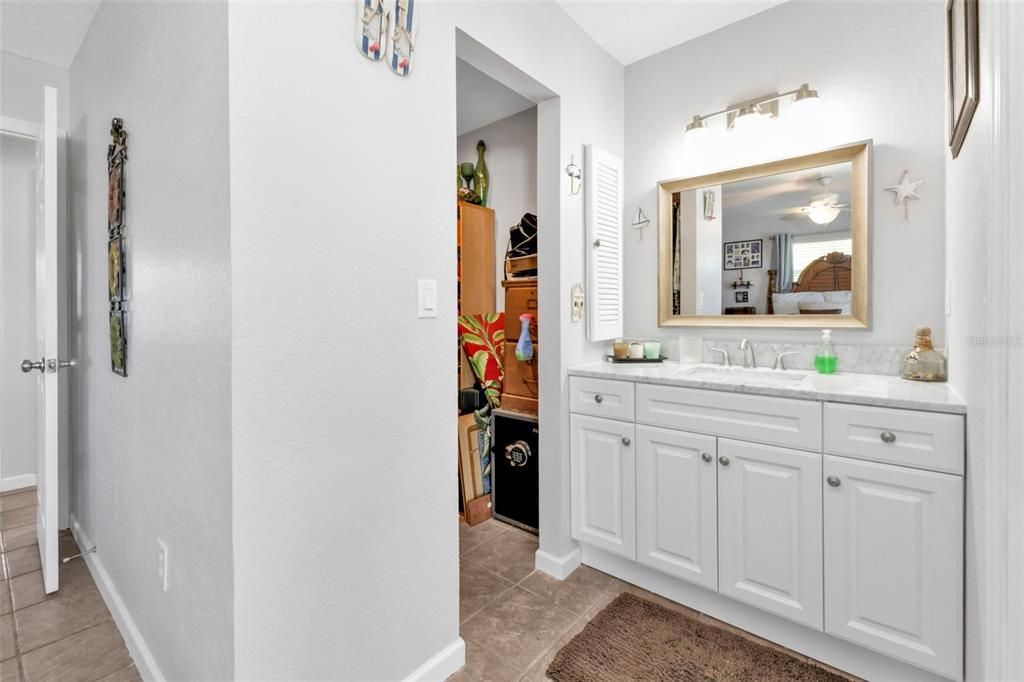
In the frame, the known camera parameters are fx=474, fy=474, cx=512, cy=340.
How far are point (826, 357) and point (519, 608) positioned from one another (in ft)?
5.54

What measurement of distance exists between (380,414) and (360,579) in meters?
0.47

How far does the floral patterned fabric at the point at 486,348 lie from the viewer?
3025 mm

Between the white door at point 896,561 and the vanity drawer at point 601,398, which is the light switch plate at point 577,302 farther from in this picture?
the white door at point 896,561

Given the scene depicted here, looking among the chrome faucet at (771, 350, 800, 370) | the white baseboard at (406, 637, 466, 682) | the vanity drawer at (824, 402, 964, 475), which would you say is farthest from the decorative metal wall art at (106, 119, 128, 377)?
the chrome faucet at (771, 350, 800, 370)

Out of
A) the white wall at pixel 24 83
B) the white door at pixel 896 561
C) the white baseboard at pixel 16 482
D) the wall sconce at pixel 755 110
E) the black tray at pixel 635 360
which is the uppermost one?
the white wall at pixel 24 83

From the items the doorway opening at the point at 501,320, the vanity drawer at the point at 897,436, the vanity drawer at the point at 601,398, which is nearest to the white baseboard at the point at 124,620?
the doorway opening at the point at 501,320

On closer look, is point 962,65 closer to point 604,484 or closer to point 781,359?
point 781,359

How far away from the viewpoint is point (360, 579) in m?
1.35

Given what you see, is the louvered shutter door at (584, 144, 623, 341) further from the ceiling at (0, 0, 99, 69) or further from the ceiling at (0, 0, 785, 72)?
the ceiling at (0, 0, 99, 69)

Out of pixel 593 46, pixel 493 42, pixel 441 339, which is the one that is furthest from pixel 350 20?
pixel 593 46

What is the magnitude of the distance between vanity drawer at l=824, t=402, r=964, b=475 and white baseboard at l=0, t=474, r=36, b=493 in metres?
4.73

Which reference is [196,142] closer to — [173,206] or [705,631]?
[173,206]

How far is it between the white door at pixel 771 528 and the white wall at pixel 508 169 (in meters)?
1.89

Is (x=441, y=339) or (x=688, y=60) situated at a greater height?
(x=688, y=60)
